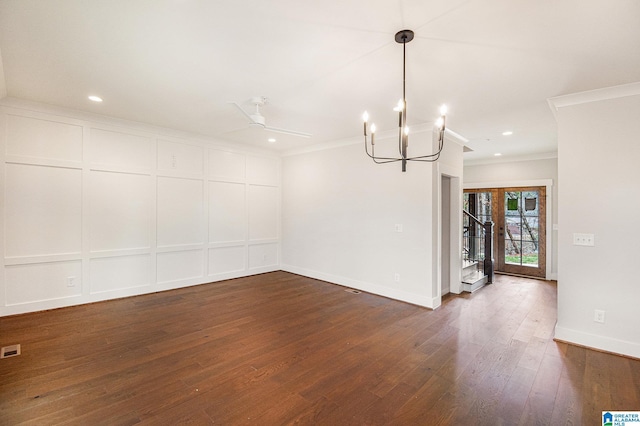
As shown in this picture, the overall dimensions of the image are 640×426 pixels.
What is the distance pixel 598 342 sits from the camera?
300 cm

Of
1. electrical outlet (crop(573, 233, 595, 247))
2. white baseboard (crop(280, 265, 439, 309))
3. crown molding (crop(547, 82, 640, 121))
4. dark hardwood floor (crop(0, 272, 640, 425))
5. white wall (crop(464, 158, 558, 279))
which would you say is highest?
crown molding (crop(547, 82, 640, 121))

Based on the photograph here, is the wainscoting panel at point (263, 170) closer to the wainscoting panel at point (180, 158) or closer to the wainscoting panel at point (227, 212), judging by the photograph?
the wainscoting panel at point (227, 212)

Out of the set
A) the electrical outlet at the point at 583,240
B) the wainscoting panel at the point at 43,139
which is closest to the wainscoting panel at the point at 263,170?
the wainscoting panel at the point at 43,139

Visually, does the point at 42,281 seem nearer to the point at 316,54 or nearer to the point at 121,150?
the point at 121,150

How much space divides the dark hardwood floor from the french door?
2702 millimetres

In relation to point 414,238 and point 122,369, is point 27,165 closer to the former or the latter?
point 122,369

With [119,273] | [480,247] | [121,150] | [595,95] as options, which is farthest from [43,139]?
[480,247]

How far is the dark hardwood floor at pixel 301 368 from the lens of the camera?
6.66ft

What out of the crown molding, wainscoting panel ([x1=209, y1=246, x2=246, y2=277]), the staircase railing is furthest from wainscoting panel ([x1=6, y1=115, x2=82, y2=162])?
the staircase railing

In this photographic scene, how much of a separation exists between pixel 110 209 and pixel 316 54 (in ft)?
12.8

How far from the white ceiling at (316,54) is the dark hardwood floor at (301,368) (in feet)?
8.89

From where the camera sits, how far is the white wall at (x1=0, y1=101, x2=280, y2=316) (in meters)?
3.71

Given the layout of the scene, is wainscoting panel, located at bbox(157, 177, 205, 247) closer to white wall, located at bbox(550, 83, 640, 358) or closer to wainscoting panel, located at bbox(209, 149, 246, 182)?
wainscoting panel, located at bbox(209, 149, 246, 182)

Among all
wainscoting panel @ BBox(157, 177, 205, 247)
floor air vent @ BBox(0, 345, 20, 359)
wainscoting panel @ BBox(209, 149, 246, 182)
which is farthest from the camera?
wainscoting panel @ BBox(209, 149, 246, 182)
